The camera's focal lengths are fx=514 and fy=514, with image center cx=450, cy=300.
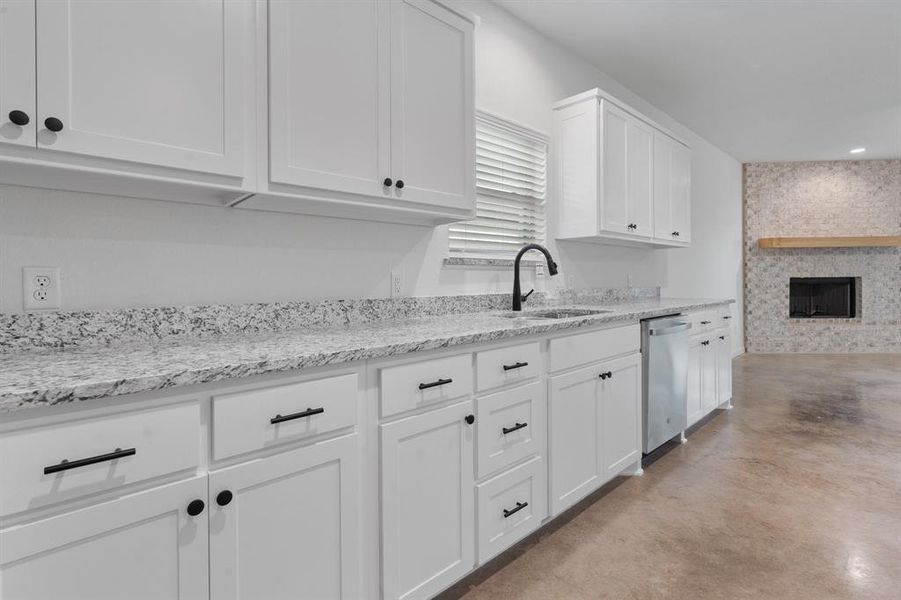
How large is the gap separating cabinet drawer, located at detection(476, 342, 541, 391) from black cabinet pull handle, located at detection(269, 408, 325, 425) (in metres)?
0.61

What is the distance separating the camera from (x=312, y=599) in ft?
A: 4.19

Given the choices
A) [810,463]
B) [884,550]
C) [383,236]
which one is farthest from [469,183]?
[810,463]

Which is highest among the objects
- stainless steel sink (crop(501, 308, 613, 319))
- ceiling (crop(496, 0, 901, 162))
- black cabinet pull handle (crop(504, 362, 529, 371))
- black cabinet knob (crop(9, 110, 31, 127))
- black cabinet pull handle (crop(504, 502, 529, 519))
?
ceiling (crop(496, 0, 901, 162))

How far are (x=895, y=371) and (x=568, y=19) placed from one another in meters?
5.57

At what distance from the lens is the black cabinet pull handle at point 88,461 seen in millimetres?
888

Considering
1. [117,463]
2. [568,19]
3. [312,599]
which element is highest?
[568,19]

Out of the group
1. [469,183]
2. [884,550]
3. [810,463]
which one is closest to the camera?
[884,550]

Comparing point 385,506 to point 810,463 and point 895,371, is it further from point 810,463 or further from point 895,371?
point 895,371

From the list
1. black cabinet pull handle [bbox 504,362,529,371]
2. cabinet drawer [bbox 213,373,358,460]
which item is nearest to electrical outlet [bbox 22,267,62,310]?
cabinet drawer [bbox 213,373,358,460]

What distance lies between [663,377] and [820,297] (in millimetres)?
6131

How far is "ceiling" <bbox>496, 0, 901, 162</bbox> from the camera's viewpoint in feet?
10.0

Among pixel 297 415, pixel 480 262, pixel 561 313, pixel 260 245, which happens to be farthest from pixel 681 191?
pixel 297 415

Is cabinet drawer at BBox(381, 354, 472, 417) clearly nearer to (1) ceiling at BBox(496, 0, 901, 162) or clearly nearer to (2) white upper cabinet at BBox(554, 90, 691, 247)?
(2) white upper cabinet at BBox(554, 90, 691, 247)

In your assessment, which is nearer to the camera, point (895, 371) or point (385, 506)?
point (385, 506)
